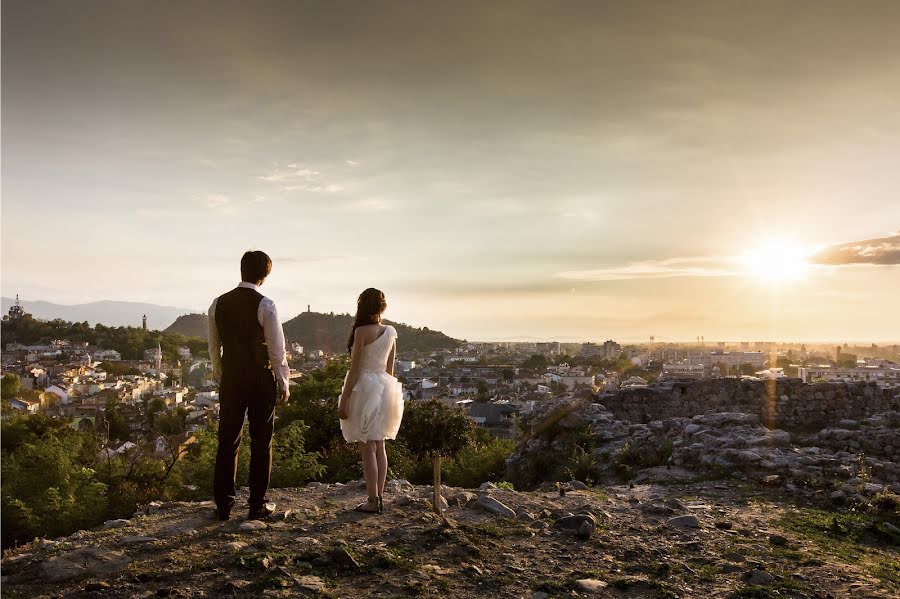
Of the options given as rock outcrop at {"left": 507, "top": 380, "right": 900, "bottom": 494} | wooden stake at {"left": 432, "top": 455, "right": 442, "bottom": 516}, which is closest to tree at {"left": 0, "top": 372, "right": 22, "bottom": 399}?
rock outcrop at {"left": 507, "top": 380, "right": 900, "bottom": 494}

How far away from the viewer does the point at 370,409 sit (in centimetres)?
610

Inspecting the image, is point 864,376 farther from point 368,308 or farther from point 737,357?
point 737,357

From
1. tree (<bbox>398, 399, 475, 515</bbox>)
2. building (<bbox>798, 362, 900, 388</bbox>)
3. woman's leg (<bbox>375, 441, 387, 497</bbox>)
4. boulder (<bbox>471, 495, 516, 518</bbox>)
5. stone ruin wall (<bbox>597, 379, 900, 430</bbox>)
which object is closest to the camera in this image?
woman's leg (<bbox>375, 441, 387, 497</bbox>)

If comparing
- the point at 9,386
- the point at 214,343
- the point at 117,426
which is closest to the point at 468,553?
the point at 214,343

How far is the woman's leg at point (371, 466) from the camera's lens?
6182 mm

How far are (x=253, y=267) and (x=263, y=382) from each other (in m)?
1.02

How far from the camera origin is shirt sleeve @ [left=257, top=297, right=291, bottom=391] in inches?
226

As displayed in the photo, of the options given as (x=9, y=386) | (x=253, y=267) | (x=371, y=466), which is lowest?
(x=9, y=386)

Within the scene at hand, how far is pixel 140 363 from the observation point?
11775 cm

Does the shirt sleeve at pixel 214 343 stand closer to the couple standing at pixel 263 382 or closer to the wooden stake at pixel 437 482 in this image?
the couple standing at pixel 263 382

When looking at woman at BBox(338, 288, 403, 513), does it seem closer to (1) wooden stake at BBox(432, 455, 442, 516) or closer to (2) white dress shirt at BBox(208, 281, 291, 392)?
(1) wooden stake at BBox(432, 455, 442, 516)

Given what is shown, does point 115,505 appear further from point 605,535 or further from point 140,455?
point 605,535

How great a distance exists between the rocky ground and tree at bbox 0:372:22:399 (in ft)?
232

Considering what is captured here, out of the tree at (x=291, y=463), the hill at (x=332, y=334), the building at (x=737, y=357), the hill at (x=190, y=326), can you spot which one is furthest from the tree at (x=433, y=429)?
the hill at (x=190, y=326)
